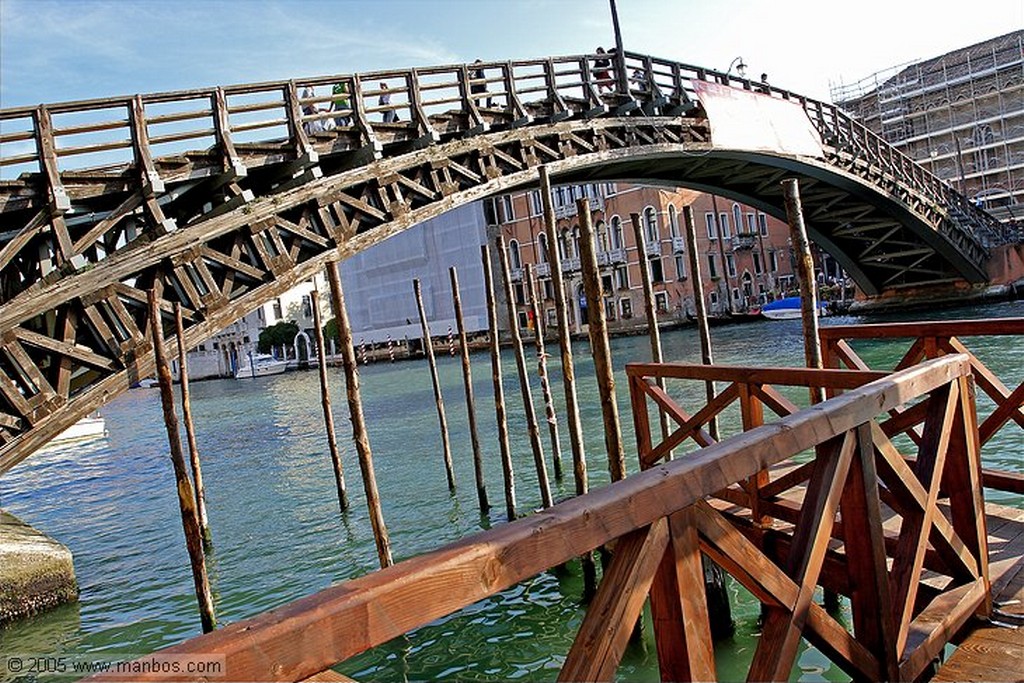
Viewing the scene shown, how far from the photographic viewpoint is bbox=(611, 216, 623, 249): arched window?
43.7 m

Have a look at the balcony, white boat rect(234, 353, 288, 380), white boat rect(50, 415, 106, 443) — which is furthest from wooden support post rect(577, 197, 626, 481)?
white boat rect(234, 353, 288, 380)

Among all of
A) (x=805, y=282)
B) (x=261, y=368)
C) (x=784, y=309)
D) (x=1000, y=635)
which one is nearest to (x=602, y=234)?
(x=784, y=309)

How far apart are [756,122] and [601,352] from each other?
38.9ft

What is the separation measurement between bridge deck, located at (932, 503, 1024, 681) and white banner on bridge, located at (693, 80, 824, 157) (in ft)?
42.3

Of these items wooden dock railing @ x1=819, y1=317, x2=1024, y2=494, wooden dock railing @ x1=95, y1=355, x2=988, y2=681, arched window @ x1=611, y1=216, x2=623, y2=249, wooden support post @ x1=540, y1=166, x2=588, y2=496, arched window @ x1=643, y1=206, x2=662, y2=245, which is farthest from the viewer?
arched window @ x1=611, y1=216, x2=623, y2=249

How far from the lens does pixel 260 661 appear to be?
1304mm

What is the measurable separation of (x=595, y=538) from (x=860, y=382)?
6.69ft

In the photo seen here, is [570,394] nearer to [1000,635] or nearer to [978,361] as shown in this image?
[978,361]

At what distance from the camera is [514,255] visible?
5038 cm

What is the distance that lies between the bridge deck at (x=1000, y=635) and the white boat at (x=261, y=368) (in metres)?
62.8

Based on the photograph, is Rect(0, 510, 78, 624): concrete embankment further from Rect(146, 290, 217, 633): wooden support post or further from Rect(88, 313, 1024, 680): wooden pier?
Rect(88, 313, 1024, 680): wooden pier

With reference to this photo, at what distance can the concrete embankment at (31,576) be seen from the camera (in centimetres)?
739

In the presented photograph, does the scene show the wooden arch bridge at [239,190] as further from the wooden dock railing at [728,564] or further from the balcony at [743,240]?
the balcony at [743,240]

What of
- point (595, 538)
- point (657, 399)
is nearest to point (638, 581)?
point (595, 538)
